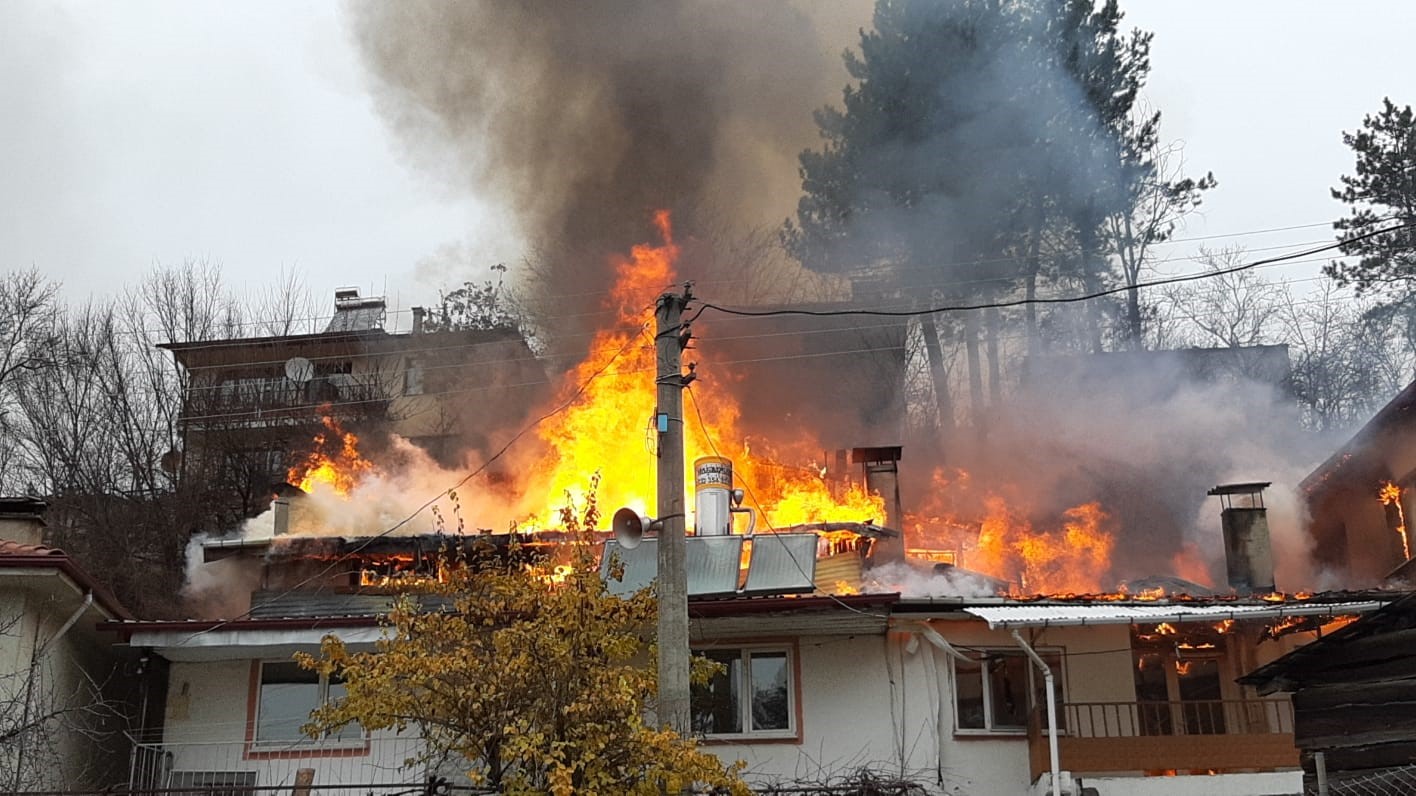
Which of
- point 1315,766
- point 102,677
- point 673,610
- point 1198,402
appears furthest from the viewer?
point 1198,402

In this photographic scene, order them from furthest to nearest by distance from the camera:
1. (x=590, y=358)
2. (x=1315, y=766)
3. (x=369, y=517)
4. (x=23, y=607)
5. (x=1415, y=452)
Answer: (x=590, y=358) < (x=369, y=517) < (x=1415, y=452) < (x=23, y=607) < (x=1315, y=766)

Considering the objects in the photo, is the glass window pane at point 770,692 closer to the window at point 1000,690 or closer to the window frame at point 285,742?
the window at point 1000,690

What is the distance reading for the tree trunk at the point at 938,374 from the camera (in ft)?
Result: 118

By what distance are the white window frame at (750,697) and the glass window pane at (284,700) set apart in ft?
17.7

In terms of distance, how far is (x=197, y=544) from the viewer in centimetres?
2425

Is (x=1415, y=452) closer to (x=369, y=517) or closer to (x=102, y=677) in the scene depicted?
(x=369, y=517)

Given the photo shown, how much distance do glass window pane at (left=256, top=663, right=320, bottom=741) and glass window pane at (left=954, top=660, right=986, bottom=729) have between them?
28.4 ft

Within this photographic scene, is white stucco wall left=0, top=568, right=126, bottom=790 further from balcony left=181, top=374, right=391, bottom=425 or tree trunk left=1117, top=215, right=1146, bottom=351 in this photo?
tree trunk left=1117, top=215, right=1146, bottom=351

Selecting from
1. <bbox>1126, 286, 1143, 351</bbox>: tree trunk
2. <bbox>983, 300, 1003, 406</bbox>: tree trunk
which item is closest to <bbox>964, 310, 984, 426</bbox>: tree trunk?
<bbox>983, 300, 1003, 406</bbox>: tree trunk

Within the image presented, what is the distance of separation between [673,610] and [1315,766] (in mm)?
6477

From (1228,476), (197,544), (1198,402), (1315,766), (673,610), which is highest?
(1198,402)

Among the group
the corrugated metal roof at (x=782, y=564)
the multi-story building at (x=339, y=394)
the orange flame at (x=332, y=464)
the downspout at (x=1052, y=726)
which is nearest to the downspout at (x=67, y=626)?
the corrugated metal roof at (x=782, y=564)

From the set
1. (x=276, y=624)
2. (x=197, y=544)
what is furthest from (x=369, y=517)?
(x=276, y=624)

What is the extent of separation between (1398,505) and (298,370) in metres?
26.5
